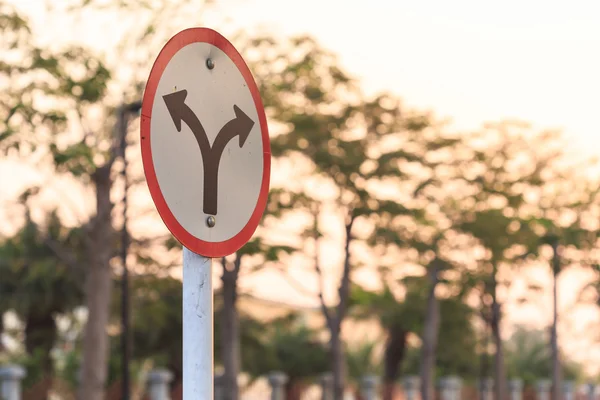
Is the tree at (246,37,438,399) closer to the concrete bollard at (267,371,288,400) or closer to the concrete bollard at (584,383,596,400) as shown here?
the concrete bollard at (267,371,288,400)

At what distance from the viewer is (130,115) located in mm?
18172

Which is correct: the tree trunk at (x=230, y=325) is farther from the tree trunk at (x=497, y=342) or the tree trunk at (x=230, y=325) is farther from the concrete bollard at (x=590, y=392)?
the concrete bollard at (x=590, y=392)

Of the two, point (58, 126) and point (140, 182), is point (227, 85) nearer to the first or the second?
point (58, 126)

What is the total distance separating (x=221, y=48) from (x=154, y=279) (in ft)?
71.6

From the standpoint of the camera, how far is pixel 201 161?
281 cm

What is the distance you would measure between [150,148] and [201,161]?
0.18 meters

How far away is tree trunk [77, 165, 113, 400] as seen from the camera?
58.9 feet

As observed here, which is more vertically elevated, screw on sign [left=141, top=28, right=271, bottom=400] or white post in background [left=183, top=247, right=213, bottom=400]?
screw on sign [left=141, top=28, right=271, bottom=400]

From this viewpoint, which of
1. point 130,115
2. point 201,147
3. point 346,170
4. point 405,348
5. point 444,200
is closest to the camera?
point 201,147

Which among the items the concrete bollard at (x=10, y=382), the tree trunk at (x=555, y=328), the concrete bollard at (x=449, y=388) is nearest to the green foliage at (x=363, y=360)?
the concrete bollard at (x=449, y=388)

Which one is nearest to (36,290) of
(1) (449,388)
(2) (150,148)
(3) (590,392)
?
(1) (449,388)

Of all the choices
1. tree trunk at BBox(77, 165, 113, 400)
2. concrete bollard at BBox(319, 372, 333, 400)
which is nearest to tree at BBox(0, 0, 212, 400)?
tree trunk at BBox(77, 165, 113, 400)

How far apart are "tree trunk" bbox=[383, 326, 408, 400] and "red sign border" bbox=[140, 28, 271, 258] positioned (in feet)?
111

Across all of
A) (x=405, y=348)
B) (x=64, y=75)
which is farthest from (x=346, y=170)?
(x=405, y=348)
